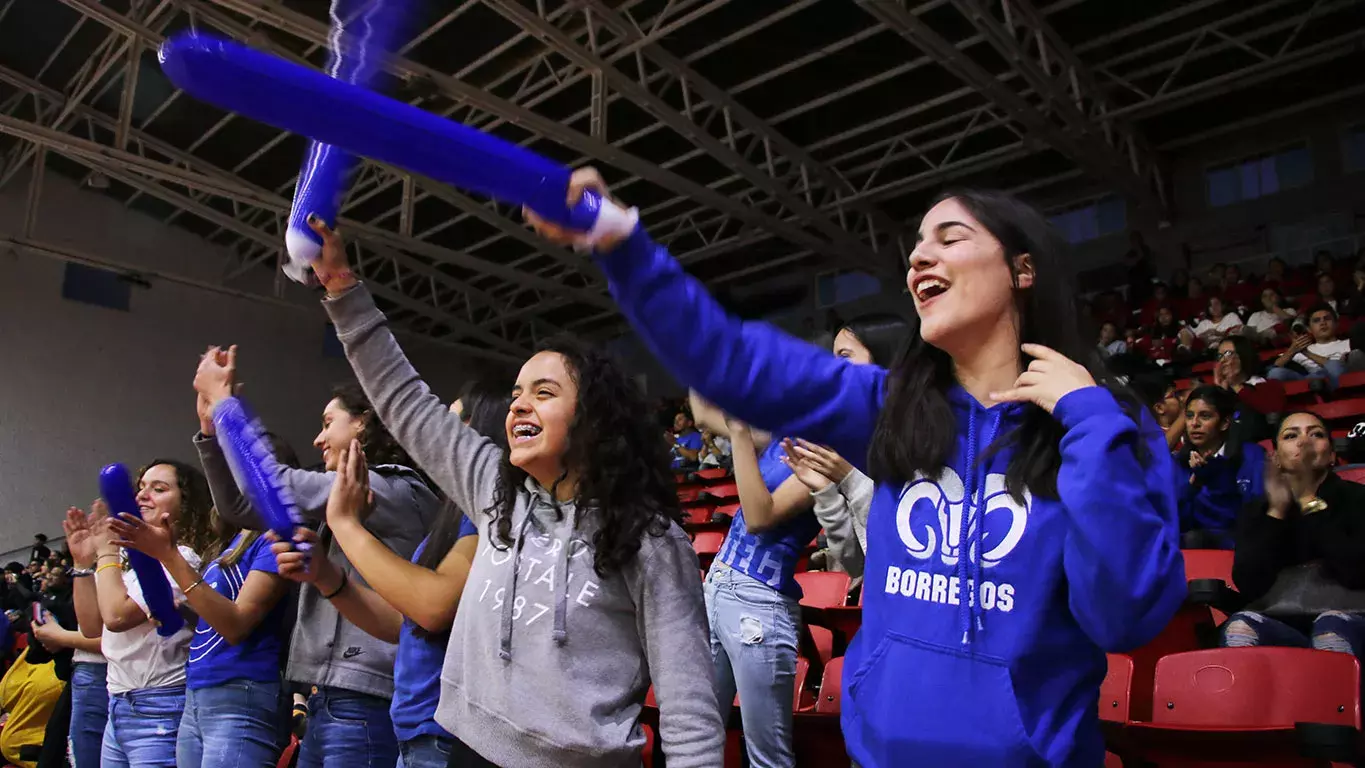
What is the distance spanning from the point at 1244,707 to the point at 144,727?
2619mm

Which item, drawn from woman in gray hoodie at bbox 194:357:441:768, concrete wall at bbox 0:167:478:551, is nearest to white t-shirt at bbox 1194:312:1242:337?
woman in gray hoodie at bbox 194:357:441:768

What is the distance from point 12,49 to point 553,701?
40.6 ft

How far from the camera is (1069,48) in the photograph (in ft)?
31.4

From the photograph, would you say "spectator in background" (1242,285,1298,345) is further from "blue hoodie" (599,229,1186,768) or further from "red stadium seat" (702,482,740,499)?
"blue hoodie" (599,229,1186,768)

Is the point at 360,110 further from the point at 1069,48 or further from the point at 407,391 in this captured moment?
the point at 1069,48

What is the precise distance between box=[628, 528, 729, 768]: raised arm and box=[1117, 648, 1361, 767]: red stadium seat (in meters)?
1.22

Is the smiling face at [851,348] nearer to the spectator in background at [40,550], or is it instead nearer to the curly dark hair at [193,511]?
the curly dark hair at [193,511]

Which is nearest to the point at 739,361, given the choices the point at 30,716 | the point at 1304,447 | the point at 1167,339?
the point at 1304,447

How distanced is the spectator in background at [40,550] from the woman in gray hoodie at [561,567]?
10.7m

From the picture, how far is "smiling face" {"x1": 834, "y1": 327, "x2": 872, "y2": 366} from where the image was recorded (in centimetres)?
227

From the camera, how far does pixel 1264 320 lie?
28.2 feet

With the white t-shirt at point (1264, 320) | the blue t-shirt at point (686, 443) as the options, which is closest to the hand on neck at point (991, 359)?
the white t-shirt at point (1264, 320)

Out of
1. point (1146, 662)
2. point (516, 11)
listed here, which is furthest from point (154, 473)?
point (516, 11)

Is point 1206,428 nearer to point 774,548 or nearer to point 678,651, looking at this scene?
point 774,548
